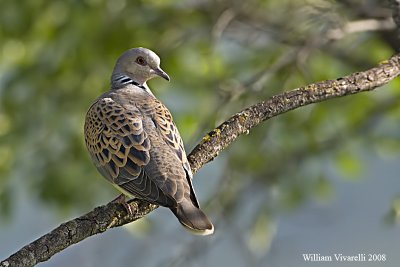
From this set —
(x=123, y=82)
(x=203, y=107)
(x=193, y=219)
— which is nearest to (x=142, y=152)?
(x=193, y=219)

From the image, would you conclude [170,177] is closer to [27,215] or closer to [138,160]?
[138,160]

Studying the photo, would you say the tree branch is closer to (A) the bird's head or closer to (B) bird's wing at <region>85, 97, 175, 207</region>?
(B) bird's wing at <region>85, 97, 175, 207</region>

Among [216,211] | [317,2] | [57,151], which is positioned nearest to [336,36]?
[317,2]

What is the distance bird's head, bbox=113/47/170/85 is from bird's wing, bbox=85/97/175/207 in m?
0.39

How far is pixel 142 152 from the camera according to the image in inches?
155

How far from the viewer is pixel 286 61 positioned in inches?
245

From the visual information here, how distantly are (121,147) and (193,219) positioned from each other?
0.69 m

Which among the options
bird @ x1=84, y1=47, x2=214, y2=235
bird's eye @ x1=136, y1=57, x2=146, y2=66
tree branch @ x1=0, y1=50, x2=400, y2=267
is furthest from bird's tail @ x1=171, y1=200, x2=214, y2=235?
bird's eye @ x1=136, y1=57, x2=146, y2=66

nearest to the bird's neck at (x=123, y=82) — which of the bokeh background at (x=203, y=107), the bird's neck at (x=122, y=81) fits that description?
the bird's neck at (x=122, y=81)

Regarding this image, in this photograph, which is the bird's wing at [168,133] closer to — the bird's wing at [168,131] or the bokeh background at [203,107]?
the bird's wing at [168,131]

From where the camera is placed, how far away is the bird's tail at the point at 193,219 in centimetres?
341

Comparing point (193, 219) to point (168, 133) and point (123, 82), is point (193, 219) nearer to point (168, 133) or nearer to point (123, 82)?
point (168, 133)

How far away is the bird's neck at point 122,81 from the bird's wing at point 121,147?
12.3 inches

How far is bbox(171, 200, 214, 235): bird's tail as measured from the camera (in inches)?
134
